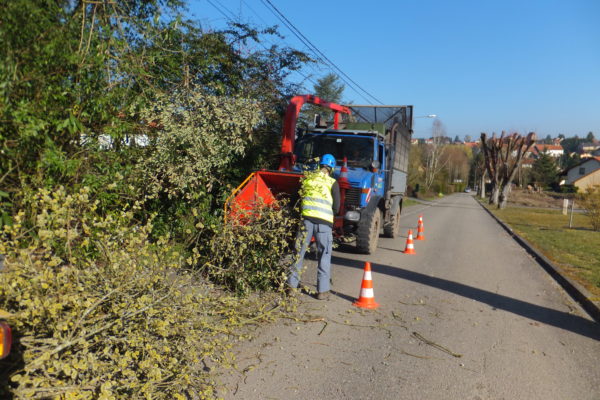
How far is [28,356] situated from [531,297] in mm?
7150

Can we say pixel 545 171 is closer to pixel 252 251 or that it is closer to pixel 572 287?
pixel 572 287

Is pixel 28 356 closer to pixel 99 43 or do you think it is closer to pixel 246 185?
pixel 99 43

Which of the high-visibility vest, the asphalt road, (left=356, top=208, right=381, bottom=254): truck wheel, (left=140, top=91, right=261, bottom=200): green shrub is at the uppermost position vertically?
(left=140, top=91, right=261, bottom=200): green shrub

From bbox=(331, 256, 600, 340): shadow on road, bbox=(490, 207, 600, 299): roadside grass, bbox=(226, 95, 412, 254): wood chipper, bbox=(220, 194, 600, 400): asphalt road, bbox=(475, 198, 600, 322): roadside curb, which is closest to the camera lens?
bbox=(220, 194, 600, 400): asphalt road

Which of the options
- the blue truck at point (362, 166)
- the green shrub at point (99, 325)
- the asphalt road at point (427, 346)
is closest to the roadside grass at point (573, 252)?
the asphalt road at point (427, 346)

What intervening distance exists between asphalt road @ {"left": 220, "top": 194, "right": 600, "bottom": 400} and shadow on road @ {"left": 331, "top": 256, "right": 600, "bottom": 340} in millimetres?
17

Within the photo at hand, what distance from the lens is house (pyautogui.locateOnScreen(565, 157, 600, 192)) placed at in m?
77.6

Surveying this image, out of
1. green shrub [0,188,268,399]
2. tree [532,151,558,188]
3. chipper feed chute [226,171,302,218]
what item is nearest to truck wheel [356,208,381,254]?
chipper feed chute [226,171,302,218]

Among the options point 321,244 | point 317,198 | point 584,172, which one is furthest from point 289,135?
point 584,172

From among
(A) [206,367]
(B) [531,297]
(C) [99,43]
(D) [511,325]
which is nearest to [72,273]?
(A) [206,367]

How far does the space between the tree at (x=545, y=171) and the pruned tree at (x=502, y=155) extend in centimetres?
4888

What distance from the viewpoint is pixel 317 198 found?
6.34m

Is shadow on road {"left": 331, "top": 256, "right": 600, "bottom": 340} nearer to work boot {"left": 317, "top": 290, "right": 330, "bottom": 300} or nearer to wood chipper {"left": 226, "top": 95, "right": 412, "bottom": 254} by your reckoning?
wood chipper {"left": 226, "top": 95, "right": 412, "bottom": 254}

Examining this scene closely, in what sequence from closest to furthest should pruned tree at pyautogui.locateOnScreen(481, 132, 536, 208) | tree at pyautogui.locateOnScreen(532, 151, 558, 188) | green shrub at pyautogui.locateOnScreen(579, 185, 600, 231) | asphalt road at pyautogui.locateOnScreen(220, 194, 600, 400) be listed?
asphalt road at pyautogui.locateOnScreen(220, 194, 600, 400) → green shrub at pyautogui.locateOnScreen(579, 185, 600, 231) → pruned tree at pyautogui.locateOnScreen(481, 132, 536, 208) → tree at pyautogui.locateOnScreen(532, 151, 558, 188)
